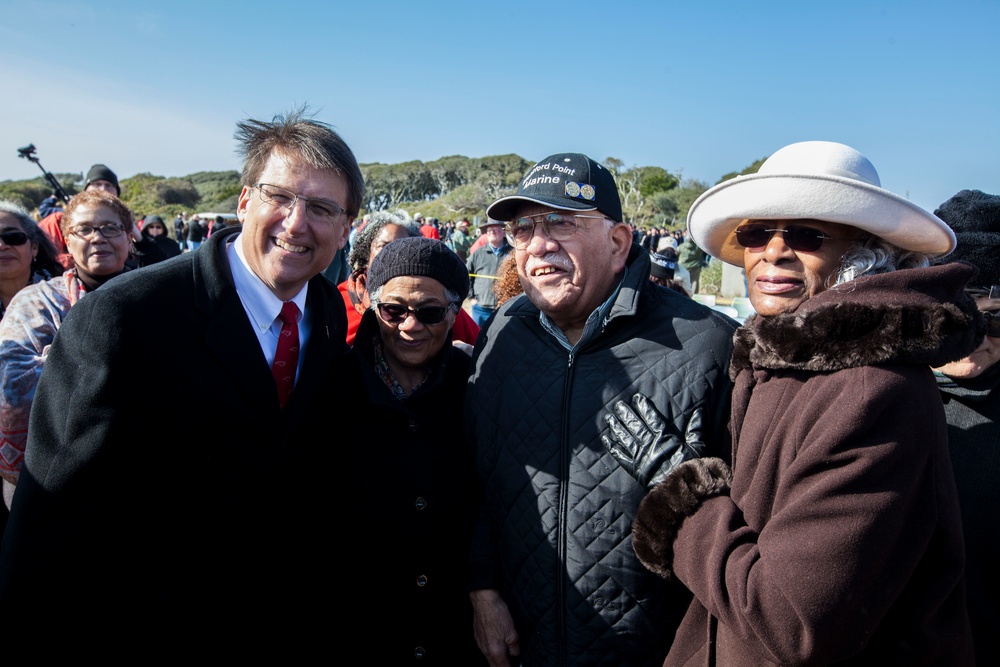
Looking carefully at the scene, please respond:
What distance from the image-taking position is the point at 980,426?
2080 mm

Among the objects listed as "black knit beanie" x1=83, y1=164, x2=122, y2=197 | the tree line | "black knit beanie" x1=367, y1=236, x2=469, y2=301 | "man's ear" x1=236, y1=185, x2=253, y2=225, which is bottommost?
"black knit beanie" x1=367, y1=236, x2=469, y2=301

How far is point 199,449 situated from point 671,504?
5.03ft

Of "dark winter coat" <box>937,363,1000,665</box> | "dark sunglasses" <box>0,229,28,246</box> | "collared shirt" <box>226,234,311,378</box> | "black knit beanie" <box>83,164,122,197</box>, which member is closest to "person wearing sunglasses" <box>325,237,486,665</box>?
"collared shirt" <box>226,234,311,378</box>

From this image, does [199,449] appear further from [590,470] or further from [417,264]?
[590,470]

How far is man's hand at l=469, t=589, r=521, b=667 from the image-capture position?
230 cm

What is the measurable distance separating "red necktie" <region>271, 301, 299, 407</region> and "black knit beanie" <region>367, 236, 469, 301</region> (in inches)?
16.6

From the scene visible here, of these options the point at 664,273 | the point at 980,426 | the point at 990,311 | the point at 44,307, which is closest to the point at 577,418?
the point at 980,426

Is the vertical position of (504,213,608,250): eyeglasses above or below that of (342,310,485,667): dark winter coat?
above

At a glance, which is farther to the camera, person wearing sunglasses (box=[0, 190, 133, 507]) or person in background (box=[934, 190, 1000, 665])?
person wearing sunglasses (box=[0, 190, 133, 507])

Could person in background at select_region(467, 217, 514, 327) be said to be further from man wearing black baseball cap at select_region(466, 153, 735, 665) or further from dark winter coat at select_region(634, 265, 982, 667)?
dark winter coat at select_region(634, 265, 982, 667)

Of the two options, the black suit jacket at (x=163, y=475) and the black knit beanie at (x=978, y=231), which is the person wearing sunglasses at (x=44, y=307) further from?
the black knit beanie at (x=978, y=231)

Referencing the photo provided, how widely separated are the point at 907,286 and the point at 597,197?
3.58ft

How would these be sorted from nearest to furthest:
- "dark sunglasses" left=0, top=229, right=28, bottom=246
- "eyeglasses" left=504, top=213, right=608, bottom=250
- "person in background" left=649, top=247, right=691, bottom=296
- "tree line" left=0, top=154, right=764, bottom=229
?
"eyeglasses" left=504, top=213, right=608, bottom=250 → "dark sunglasses" left=0, top=229, right=28, bottom=246 → "person in background" left=649, top=247, right=691, bottom=296 → "tree line" left=0, top=154, right=764, bottom=229

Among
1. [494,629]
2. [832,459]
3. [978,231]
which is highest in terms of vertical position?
[978,231]
